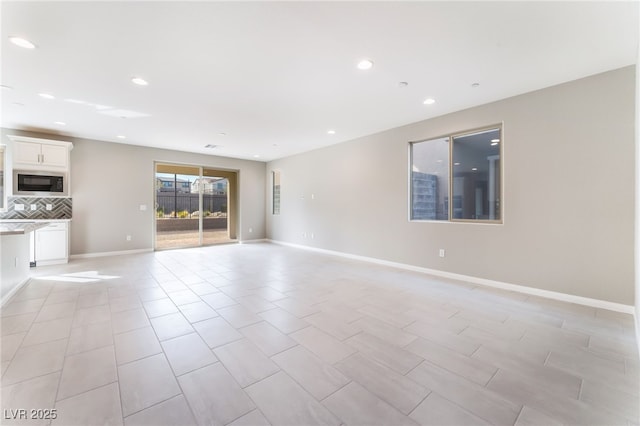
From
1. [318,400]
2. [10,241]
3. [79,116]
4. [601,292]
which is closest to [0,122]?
[79,116]

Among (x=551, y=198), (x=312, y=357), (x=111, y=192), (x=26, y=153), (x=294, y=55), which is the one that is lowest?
(x=312, y=357)

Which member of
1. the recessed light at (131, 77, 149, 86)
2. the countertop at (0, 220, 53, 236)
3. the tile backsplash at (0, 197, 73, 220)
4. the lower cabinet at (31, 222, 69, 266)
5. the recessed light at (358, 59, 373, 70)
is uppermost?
the recessed light at (131, 77, 149, 86)

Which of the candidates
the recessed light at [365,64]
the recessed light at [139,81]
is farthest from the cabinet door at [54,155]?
the recessed light at [365,64]

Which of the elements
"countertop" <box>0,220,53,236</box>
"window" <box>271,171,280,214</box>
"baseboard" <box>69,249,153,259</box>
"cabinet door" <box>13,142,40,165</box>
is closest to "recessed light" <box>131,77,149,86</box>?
"countertop" <box>0,220,53,236</box>

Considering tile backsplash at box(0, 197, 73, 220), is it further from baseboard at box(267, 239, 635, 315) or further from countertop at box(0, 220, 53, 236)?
baseboard at box(267, 239, 635, 315)

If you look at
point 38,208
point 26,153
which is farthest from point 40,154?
point 38,208

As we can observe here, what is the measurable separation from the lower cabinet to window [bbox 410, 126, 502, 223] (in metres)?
6.98

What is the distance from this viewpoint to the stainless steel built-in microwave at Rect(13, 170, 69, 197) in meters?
5.10

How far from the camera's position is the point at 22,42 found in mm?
2484

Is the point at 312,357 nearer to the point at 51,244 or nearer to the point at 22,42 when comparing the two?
the point at 22,42

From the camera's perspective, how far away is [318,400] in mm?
1626

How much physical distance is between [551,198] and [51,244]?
852 centimetres

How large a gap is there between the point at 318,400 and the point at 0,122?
7.31 m

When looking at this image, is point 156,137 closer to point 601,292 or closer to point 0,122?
point 0,122
